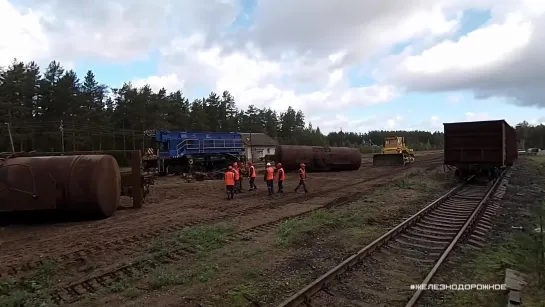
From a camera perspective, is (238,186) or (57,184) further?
(238,186)

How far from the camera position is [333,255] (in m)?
7.94

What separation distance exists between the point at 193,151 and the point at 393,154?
17156 mm

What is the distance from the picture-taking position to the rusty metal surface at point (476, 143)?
1956cm

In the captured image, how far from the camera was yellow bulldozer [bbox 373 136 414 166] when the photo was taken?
35.3 meters

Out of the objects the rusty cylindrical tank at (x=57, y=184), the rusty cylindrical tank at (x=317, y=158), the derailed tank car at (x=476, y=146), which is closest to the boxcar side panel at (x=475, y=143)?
the derailed tank car at (x=476, y=146)

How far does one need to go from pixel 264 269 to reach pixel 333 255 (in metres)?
1.55

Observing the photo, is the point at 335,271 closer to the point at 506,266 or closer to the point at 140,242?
the point at 506,266

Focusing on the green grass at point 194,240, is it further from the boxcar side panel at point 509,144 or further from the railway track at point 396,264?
the boxcar side panel at point 509,144

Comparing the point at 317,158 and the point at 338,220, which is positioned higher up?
the point at 317,158

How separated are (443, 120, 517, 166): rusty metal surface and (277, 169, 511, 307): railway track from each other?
26.4 feet

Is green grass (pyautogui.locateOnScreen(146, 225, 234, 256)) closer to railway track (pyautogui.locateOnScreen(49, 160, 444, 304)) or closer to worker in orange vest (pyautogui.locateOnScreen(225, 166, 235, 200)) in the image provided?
railway track (pyautogui.locateOnScreen(49, 160, 444, 304))

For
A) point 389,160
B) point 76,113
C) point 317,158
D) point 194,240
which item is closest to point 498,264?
point 194,240

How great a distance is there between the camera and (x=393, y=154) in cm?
3544

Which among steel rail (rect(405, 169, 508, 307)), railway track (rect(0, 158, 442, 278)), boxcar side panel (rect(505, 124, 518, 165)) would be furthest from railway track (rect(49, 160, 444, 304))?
boxcar side panel (rect(505, 124, 518, 165))
